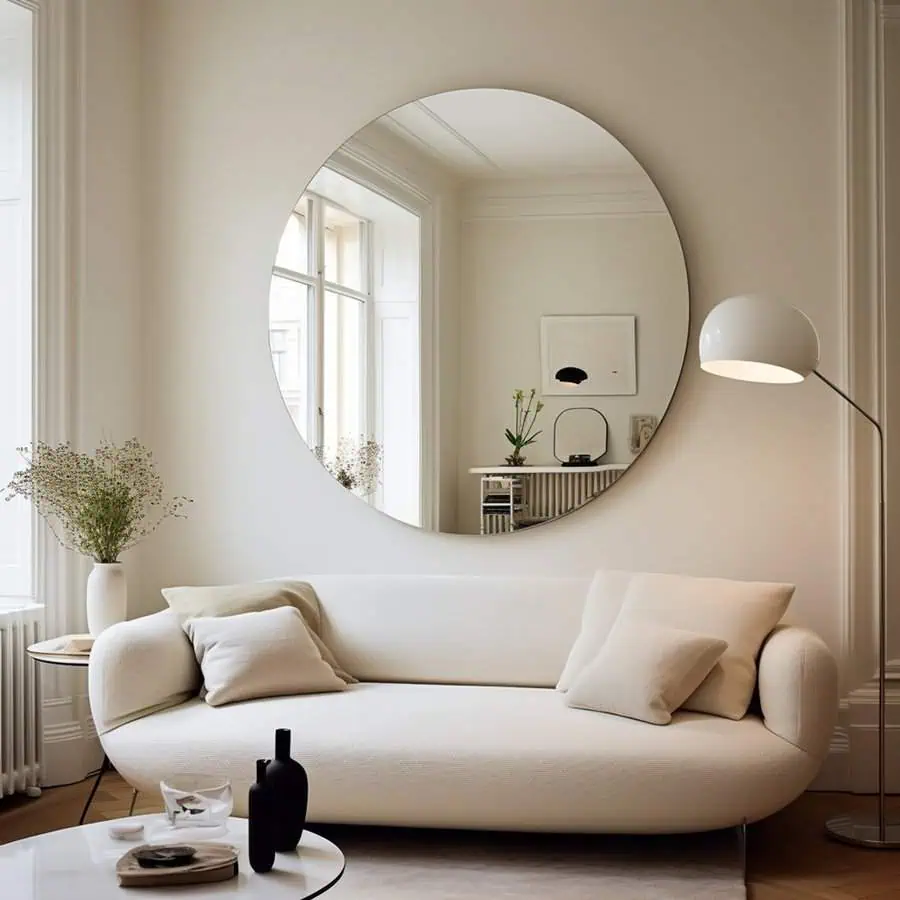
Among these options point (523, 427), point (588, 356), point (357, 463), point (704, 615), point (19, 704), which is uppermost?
point (588, 356)

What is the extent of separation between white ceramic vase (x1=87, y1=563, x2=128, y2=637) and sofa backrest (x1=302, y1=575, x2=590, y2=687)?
721 mm

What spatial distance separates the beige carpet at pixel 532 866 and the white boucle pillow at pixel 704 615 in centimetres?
43

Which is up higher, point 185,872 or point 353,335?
point 353,335

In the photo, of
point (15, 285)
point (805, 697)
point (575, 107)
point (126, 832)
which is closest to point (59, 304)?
point (15, 285)

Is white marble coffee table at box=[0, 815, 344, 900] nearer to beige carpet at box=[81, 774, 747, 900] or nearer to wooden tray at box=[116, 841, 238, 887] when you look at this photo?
wooden tray at box=[116, 841, 238, 887]

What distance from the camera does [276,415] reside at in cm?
476

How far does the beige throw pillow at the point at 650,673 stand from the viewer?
3.53m

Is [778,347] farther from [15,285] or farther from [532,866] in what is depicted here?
[15,285]

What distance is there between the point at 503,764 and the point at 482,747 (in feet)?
0.25

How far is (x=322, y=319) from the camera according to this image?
471 cm

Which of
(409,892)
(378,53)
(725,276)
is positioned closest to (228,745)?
(409,892)

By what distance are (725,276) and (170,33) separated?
2408mm

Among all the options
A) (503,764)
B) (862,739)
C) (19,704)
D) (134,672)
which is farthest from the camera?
(862,739)

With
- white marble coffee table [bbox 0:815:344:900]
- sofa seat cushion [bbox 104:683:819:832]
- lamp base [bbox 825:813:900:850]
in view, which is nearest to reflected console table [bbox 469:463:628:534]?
sofa seat cushion [bbox 104:683:819:832]
